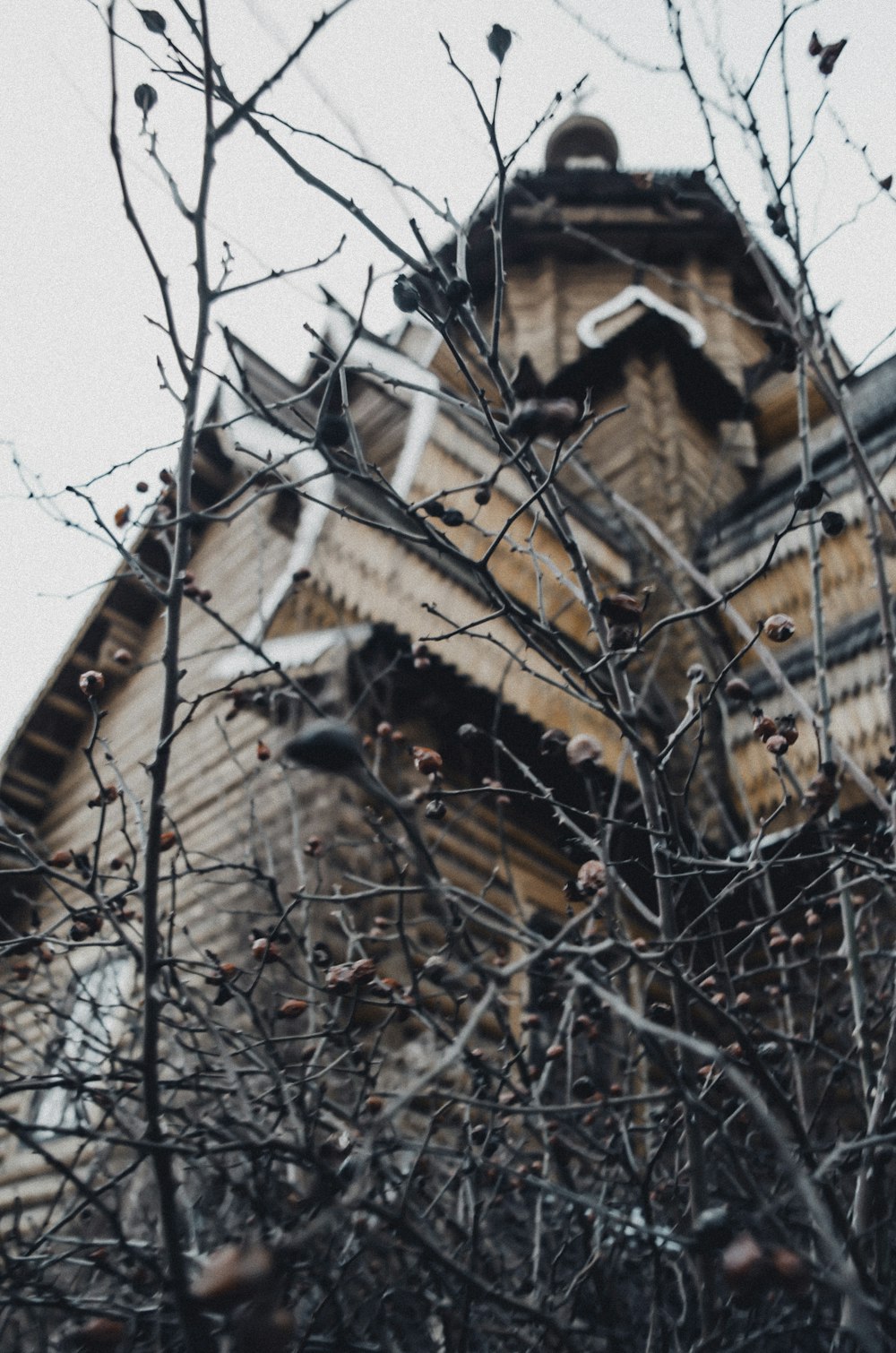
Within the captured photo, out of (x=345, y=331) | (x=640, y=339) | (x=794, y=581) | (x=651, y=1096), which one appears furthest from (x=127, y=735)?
Answer: (x=651, y=1096)

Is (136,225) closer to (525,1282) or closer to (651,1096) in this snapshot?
(651,1096)

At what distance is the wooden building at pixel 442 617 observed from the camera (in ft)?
8.86

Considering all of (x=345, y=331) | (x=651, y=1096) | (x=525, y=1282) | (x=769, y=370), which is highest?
(x=769, y=370)

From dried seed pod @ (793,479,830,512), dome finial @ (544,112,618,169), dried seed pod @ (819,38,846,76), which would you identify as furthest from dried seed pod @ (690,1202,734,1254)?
dome finial @ (544,112,618,169)

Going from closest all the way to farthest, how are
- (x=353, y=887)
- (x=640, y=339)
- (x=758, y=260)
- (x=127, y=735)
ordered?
1. (x=758, y=260)
2. (x=353, y=887)
3. (x=127, y=735)
4. (x=640, y=339)

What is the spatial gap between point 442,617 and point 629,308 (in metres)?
8.81

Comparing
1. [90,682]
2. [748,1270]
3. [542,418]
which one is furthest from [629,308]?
[748,1270]

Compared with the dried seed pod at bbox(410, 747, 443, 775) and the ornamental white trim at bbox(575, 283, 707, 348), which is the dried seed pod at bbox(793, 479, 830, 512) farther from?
the ornamental white trim at bbox(575, 283, 707, 348)

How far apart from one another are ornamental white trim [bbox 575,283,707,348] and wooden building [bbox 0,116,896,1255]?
0.03m

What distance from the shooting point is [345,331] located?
599 centimetres

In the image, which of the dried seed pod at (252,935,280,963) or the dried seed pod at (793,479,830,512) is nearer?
the dried seed pod at (793,479,830,512)

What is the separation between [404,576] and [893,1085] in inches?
129

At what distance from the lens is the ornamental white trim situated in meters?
9.95

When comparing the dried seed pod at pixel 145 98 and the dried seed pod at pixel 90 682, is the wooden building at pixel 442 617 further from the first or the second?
the dried seed pod at pixel 145 98
